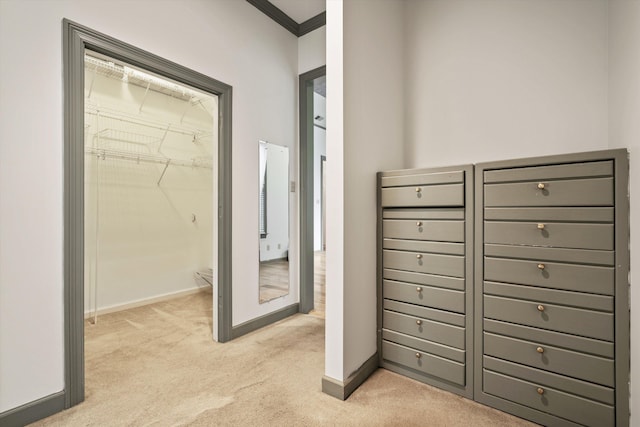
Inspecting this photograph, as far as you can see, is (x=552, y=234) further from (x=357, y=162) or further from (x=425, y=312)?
(x=357, y=162)

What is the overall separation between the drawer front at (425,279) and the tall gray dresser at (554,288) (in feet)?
0.36

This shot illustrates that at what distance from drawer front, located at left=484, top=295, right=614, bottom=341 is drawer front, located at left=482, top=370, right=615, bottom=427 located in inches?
11.6

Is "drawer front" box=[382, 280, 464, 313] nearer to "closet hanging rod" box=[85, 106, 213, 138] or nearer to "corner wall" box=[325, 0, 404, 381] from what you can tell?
"corner wall" box=[325, 0, 404, 381]

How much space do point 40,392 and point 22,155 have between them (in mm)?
1177

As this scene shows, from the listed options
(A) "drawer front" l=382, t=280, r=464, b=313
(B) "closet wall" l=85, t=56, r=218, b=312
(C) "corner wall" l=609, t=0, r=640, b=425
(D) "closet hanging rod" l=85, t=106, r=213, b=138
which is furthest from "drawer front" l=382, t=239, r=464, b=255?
(D) "closet hanging rod" l=85, t=106, r=213, b=138

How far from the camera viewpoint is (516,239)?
60.1 inches

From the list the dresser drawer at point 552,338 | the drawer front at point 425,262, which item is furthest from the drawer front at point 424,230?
the dresser drawer at point 552,338

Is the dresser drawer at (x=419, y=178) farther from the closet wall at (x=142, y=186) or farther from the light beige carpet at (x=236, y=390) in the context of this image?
the closet wall at (x=142, y=186)

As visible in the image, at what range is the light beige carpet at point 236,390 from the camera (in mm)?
1502

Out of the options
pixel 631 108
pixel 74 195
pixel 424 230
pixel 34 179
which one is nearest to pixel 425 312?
pixel 424 230

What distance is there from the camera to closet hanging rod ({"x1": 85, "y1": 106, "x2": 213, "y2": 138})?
308cm

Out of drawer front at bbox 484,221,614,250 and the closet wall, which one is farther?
the closet wall

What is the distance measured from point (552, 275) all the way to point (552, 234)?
0.19 meters

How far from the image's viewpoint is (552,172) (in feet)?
4.64
